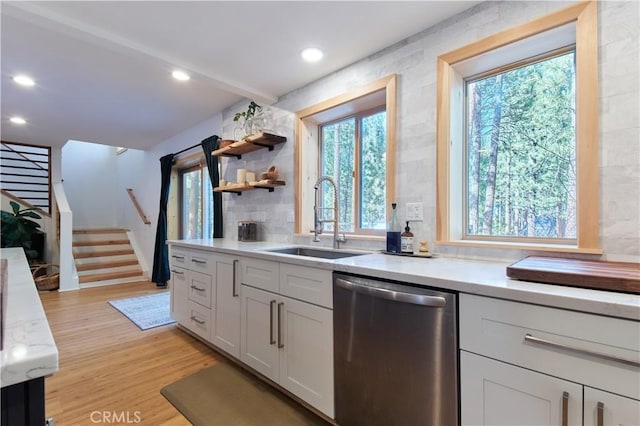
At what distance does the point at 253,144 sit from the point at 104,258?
15.4ft

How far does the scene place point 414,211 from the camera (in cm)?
192

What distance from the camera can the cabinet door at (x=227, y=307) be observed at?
2.22 meters

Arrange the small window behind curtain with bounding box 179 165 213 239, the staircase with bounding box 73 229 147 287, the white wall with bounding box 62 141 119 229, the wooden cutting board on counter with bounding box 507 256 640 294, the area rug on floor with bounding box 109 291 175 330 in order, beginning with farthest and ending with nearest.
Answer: the white wall with bounding box 62 141 119 229
the staircase with bounding box 73 229 147 287
the small window behind curtain with bounding box 179 165 213 239
the area rug on floor with bounding box 109 291 175 330
the wooden cutting board on counter with bounding box 507 256 640 294

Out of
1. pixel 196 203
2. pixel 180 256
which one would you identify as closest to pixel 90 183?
pixel 196 203

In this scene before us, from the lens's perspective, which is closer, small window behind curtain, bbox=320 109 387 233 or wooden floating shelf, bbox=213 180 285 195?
small window behind curtain, bbox=320 109 387 233

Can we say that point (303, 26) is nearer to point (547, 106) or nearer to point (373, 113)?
point (373, 113)

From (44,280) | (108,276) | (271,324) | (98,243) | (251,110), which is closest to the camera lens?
(271,324)

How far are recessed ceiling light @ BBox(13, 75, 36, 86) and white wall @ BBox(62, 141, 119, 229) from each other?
452cm

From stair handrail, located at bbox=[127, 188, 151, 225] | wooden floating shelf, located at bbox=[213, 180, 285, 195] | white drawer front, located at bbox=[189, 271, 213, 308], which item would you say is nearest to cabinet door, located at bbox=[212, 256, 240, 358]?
white drawer front, located at bbox=[189, 271, 213, 308]

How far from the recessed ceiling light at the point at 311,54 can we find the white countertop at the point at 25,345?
2.03 metres

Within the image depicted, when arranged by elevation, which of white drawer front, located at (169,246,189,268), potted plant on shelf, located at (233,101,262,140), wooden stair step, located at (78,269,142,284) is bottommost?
wooden stair step, located at (78,269,142,284)

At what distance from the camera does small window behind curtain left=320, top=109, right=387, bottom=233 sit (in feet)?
7.56

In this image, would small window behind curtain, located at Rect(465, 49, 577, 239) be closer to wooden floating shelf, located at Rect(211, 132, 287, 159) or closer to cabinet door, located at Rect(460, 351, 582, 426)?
cabinet door, located at Rect(460, 351, 582, 426)

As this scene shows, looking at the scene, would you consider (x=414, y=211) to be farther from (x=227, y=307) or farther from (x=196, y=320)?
(x=196, y=320)
